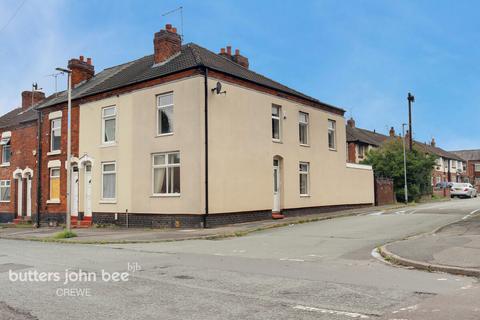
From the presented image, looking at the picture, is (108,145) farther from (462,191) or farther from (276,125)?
(462,191)

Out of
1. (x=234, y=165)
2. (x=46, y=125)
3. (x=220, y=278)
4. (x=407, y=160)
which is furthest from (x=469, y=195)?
(x=220, y=278)

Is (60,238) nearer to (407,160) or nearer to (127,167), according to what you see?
(127,167)

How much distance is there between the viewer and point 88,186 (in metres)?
24.0

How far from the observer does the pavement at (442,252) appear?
371 inches

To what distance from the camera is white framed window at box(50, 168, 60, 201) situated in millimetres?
25812

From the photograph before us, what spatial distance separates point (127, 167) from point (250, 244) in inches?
375

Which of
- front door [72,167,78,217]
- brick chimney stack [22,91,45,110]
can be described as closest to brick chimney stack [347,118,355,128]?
brick chimney stack [22,91,45,110]

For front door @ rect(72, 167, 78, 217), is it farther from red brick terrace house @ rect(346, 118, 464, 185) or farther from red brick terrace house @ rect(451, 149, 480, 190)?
red brick terrace house @ rect(451, 149, 480, 190)

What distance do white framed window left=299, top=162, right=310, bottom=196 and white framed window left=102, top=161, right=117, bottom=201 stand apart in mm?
9575

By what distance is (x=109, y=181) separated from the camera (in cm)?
2303

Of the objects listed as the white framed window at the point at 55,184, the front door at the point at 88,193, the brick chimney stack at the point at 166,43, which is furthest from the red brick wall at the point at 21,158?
the brick chimney stack at the point at 166,43

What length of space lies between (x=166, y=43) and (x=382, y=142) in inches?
1593

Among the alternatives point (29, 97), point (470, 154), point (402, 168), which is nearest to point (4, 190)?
point (29, 97)

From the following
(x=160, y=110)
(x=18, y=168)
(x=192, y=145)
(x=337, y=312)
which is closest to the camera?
(x=337, y=312)
